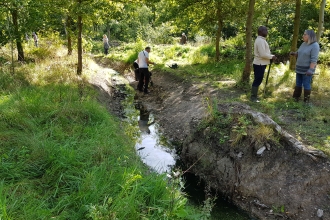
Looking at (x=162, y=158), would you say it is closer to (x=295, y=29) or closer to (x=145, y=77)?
(x=145, y=77)

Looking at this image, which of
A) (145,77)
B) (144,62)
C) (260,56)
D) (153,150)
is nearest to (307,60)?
(260,56)

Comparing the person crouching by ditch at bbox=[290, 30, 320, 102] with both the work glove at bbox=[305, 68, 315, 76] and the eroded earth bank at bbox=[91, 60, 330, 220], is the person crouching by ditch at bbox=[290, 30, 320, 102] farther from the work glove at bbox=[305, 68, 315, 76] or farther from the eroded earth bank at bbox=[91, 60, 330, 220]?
the eroded earth bank at bbox=[91, 60, 330, 220]

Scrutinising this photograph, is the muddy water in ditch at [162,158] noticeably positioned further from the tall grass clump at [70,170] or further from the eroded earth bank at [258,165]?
the tall grass clump at [70,170]

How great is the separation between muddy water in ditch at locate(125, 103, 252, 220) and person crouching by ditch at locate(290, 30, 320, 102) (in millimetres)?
3802

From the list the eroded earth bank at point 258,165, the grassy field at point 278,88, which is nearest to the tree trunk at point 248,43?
the grassy field at point 278,88

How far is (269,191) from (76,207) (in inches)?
128

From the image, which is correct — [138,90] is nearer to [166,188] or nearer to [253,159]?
[253,159]

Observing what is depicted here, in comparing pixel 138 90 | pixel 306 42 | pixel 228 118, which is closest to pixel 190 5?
pixel 138 90

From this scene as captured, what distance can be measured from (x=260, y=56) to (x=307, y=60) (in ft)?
3.67

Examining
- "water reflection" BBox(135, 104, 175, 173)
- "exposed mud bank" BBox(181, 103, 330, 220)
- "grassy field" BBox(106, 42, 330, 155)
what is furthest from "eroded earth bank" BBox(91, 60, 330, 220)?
"grassy field" BBox(106, 42, 330, 155)

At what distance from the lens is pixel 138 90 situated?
11.6m

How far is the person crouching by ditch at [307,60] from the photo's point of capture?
20.8ft

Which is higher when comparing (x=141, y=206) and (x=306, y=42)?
(x=306, y=42)

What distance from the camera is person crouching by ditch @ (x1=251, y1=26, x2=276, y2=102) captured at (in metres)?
6.79
